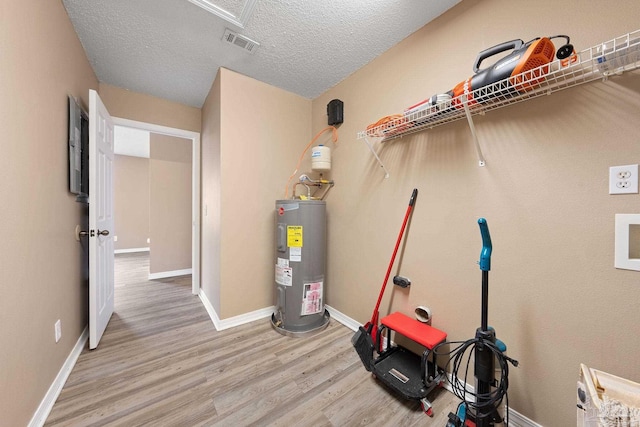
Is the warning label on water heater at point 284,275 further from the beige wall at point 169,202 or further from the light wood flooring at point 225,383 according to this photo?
the beige wall at point 169,202

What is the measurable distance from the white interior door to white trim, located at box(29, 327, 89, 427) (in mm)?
106

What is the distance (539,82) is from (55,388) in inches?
120

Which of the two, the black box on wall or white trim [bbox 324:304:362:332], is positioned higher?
the black box on wall

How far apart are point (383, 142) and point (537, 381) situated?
1724 mm

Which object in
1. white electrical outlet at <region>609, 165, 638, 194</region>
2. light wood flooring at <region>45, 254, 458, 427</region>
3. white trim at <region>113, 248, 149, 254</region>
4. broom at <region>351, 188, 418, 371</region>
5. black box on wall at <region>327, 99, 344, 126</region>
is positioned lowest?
light wood flooring at <region>45, 254, 458, 427</region>

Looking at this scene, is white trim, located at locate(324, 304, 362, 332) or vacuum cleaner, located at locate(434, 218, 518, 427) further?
white trim, located at locate(324, 304, 362, 332)

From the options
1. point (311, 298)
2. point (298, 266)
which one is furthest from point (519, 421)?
point (298, 266)

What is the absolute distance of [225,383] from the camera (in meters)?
1.55

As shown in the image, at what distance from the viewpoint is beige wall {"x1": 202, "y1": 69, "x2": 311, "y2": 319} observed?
2213 millimetres

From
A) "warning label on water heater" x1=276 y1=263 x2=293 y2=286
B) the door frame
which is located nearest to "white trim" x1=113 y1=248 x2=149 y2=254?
the door frame

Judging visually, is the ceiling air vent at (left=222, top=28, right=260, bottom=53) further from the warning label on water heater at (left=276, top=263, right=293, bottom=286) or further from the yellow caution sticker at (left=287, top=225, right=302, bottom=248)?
the warning label on water heater at (left=276, top=263, right=293, bottom=286)

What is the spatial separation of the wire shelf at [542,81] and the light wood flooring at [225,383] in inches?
63.5

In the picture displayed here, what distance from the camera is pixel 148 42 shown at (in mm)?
1849

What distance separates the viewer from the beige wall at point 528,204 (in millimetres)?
980
